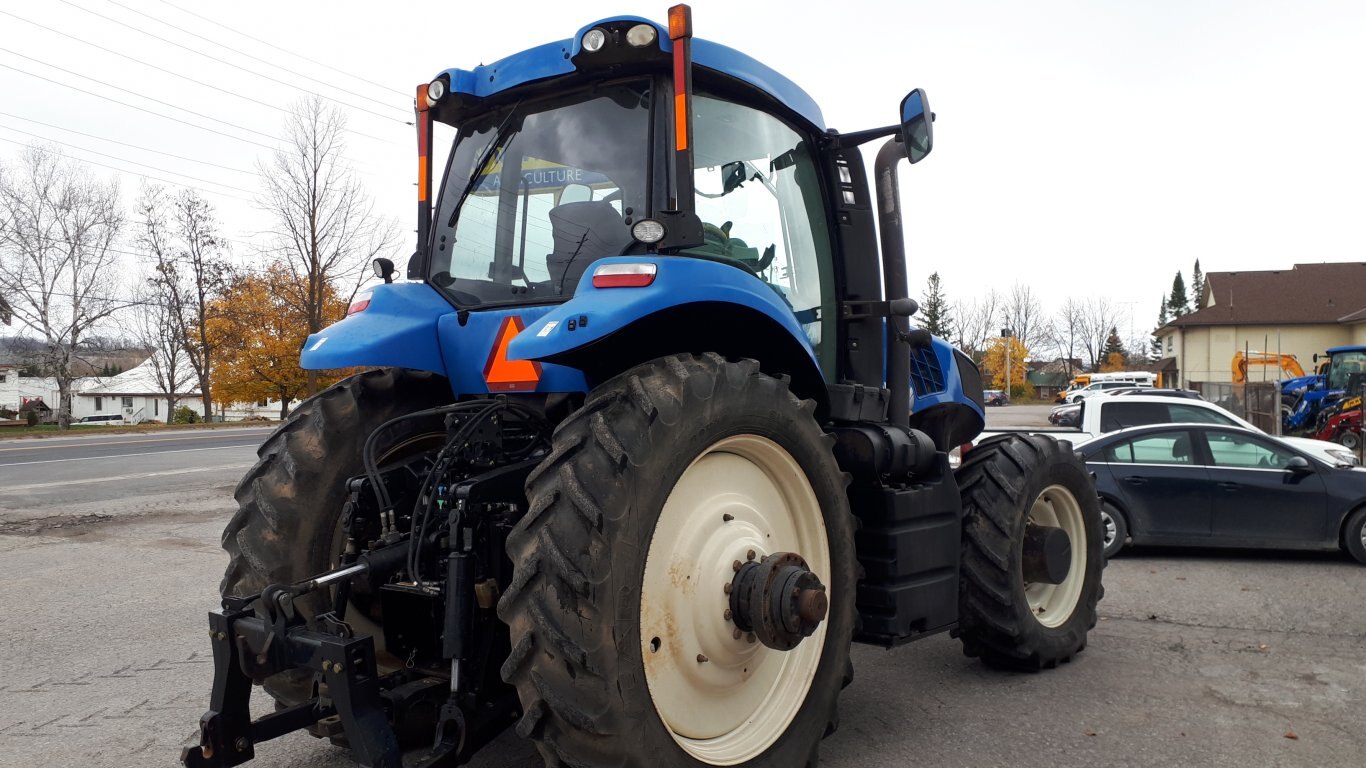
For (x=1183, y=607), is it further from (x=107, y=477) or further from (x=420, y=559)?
(x=107, y=477)

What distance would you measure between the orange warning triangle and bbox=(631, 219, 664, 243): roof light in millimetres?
612

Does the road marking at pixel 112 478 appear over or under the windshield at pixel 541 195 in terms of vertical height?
under

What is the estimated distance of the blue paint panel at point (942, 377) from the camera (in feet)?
17.2

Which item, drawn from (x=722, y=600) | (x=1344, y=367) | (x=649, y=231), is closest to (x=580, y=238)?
(x=649, y=231)

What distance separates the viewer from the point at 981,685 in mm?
4902

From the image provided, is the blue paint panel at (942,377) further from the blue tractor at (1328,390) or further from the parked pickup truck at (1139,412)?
the blue tractor at (1328,390)

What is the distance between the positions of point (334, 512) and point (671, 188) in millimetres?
1726

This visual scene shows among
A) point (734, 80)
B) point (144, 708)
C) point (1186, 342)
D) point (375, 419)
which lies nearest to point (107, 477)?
point (144, 708)

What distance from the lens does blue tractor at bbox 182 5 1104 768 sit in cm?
274

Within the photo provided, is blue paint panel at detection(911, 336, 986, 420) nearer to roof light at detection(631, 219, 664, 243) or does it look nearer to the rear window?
roof light at detection(631, 219, 664, 243)

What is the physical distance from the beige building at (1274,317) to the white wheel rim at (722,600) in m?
58.5

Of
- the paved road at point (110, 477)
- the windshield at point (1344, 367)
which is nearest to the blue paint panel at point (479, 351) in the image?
the paved road at point (110, 477)

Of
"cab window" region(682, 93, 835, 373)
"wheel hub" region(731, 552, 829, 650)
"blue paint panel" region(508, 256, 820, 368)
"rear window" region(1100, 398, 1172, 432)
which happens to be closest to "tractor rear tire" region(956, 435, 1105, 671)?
"cab window" region(682, 93, 835, 373)

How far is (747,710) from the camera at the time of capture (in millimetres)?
3412
